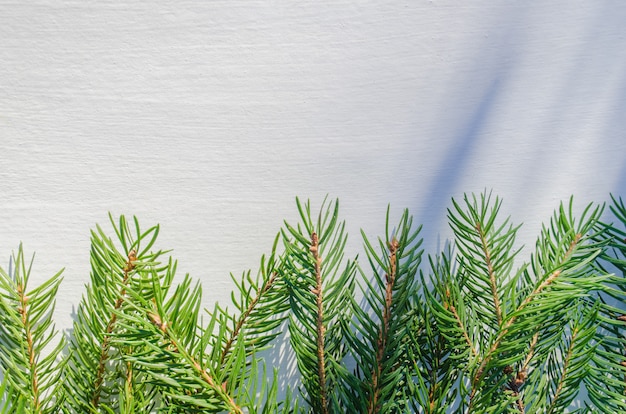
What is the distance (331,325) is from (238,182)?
0.13 meters

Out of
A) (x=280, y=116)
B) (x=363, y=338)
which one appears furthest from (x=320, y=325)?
(x=280, y=116)

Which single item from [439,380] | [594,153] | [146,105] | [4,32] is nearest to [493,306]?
[439,380]

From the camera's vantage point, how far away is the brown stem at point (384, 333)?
34 cm

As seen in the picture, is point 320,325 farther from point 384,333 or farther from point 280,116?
point 280,116

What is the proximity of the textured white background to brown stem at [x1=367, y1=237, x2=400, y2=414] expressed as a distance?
0.10 metres

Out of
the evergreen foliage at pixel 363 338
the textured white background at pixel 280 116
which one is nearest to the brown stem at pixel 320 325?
the evergreen foliage at pixel 363 338

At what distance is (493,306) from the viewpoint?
1.23 feet

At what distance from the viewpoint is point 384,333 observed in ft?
1.15

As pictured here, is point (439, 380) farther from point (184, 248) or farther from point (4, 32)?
point (4, 32)

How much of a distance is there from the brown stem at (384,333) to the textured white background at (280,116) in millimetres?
103

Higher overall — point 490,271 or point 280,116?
point 280,116

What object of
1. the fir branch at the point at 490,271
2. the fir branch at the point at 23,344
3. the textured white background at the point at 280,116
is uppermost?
the textured white background at the point at 280,116

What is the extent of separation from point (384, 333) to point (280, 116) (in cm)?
19

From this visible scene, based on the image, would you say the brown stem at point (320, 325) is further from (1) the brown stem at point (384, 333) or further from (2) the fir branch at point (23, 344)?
(2) the fir branch at point (23, 344)
